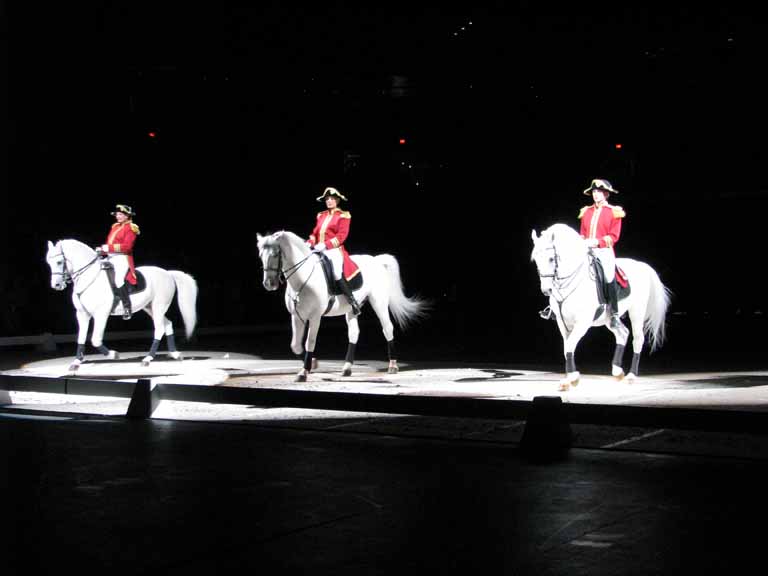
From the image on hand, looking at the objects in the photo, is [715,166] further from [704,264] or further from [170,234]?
[170,234]

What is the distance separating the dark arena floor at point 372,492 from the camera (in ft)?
17.4

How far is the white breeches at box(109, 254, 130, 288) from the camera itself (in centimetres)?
1673

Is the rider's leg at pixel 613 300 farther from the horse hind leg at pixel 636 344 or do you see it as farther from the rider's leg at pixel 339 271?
the rider's leg at pixel 339 271

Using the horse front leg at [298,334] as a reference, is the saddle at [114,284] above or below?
above

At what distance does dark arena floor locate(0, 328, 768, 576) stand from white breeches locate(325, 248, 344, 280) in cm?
339

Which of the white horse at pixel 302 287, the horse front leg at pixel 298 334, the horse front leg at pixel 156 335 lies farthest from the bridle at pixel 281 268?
the horse front leg at pixel 156 335

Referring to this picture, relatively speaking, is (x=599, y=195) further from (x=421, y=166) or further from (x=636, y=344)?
(x=421, y=166)

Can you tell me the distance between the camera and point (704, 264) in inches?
1256

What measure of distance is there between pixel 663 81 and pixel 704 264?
35.4 ft

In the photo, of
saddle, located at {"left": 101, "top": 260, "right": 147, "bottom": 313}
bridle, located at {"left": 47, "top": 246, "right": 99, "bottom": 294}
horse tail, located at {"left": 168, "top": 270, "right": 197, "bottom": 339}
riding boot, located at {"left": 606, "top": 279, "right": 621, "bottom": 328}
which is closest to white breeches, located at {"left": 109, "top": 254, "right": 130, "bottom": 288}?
saddle, located at {"left": 101, "top": 260, "right": 147, "bottom": 313}

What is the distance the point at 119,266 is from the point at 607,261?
7872 millimetres

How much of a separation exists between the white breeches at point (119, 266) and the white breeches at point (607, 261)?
25.3 ft

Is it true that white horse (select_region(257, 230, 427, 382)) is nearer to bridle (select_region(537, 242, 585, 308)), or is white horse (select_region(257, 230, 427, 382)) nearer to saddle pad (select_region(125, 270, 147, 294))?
bridle (select_region(537, 242, 585, 308))

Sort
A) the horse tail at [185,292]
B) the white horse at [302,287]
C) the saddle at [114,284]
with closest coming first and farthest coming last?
the white horse at [302,287] < the saddle at [114,284] < the horse tail at [185,292]
